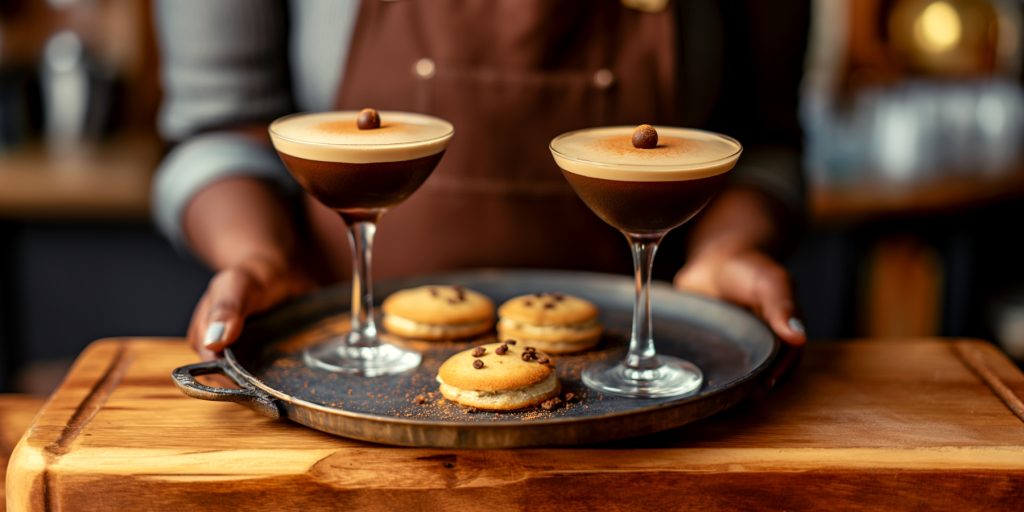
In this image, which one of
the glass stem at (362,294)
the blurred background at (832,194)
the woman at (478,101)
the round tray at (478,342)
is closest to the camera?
the round tray at (478,342)

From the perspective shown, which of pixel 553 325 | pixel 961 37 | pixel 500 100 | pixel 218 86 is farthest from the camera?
pixel 961 37

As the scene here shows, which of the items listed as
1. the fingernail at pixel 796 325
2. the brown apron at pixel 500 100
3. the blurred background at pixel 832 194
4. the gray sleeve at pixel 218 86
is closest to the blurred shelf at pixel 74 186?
the blurred background at pixel 832 194

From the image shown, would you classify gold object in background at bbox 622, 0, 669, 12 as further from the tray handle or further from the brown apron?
the tray handle

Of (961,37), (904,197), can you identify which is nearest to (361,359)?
(904,197)

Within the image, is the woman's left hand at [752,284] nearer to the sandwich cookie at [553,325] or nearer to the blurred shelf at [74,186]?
the sandwich cookie at [553,325]

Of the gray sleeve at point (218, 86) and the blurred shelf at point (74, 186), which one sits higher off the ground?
the gray sleeve at point (218, 86)

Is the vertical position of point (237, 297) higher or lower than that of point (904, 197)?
higher

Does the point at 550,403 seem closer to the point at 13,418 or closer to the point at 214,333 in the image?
the point at 214,333
